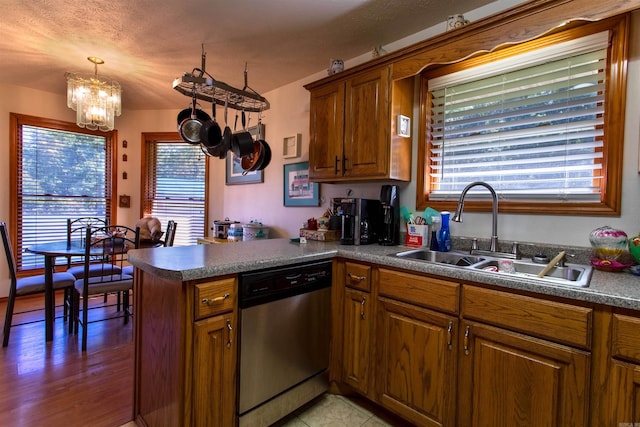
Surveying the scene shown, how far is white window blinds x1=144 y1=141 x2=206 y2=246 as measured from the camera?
172 inches

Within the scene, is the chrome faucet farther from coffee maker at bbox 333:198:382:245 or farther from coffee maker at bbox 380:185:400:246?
coffee maker at bbox 333:198:382:245

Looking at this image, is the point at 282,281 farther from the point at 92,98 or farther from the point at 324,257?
the point at 92,98

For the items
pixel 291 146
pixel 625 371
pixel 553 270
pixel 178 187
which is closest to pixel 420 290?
pixel 553 270

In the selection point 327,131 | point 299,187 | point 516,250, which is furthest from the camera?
point 299,187

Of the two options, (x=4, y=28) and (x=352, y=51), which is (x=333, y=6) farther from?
(x=4, y=28)

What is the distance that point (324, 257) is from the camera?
74.9 inches

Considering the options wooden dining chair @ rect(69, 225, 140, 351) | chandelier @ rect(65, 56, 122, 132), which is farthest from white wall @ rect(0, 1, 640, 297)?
chandelier @ rect(65, 56, 122, 132)

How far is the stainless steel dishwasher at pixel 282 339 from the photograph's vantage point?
5.08ft

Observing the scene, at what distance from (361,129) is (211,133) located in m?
0.99

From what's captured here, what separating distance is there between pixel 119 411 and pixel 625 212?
2.83 metres

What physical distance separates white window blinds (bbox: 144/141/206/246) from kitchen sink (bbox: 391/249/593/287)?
325 cm

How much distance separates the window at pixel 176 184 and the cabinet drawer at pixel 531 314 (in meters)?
3.69

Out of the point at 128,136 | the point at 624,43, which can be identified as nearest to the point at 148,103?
the point at 128,136

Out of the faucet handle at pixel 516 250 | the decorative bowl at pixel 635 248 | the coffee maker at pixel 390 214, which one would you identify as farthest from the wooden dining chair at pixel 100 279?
the decorative bowl at pixel 635 248
